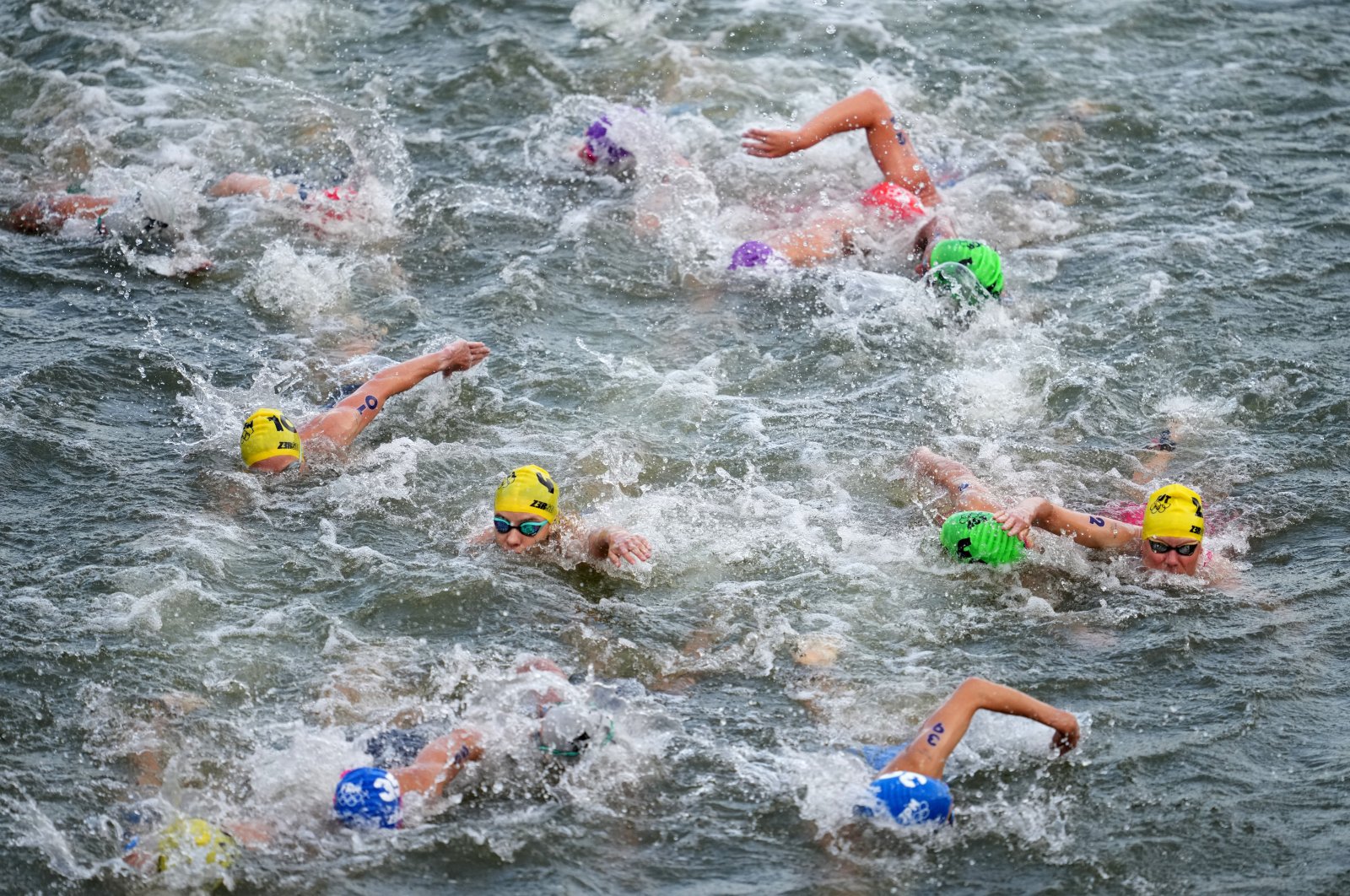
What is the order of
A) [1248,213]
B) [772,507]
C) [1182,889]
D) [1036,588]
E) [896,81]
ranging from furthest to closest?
[896,81] → [1248,213] → [772,507] → [1036,588] → [1182,889]

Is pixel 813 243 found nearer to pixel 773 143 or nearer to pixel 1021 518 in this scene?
pixel 773 143

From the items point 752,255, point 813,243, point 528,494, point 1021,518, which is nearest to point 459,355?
point 528,494

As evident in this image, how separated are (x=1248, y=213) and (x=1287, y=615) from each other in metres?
5.51

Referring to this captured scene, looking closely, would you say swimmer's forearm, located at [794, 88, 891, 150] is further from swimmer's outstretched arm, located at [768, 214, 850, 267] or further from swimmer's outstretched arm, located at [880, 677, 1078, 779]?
swimmer's outstretched arm, located at [880, 677, 1078, 779]

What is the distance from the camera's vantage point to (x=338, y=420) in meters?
9.77

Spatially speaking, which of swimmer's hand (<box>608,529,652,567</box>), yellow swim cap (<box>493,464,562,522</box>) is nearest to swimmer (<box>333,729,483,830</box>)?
swimmer's hand (<box>608,529,652,567</box>)

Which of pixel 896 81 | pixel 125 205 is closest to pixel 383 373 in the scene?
pixel 125 205

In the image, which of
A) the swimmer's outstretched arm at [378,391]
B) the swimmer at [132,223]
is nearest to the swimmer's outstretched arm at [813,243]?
the swimmer's outstretched arm at [378,391]

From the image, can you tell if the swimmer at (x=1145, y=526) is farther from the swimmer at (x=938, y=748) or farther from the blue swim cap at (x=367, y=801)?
the blue swim cap at (x=367, y=801)

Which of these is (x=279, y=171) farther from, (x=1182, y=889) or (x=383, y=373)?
(x=1182, y=889)

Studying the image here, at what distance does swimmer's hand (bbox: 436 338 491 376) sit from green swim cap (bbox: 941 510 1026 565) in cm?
348

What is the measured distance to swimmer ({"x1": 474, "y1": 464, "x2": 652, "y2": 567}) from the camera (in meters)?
8.63

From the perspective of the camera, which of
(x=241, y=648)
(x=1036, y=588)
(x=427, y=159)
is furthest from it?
(x=427, y=159)

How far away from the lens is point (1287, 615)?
8.43m
